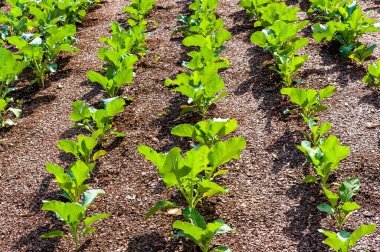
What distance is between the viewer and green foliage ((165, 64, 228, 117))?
4.22m

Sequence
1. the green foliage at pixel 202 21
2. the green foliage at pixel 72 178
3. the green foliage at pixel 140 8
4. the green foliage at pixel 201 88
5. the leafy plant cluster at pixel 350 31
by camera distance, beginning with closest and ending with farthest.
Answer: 1. the green foliage at pixel 72 178
2. the green foliage at pixel 201 88
3. the leafy plant cluster at pixel 350 31
4. the green foliage at pixel 202 21
5. the green foliage at pixel 140 8

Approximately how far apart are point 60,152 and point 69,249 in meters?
1.26

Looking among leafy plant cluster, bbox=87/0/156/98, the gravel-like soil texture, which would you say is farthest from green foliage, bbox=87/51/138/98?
the gravel-like soil texture

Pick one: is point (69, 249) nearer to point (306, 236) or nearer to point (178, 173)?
point (178, 173)

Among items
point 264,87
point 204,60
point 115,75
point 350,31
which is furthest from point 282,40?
point 115,75

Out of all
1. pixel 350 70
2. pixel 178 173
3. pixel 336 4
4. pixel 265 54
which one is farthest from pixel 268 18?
pixel 178 173

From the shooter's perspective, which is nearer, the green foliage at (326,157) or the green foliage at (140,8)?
→ the green foliage at (326,157)

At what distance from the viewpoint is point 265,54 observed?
5520 millimetres

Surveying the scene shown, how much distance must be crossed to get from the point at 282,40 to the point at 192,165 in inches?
95.3

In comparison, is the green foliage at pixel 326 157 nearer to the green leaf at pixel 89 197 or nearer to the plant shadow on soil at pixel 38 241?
the green leaf at pixel 89 197

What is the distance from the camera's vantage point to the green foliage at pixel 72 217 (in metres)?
2.91

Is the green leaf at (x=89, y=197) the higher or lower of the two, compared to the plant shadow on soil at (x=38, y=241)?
higher

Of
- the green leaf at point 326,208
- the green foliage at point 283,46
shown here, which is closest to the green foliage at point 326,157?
the green leaf at point 326,208

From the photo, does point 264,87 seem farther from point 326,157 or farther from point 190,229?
point 190,229
